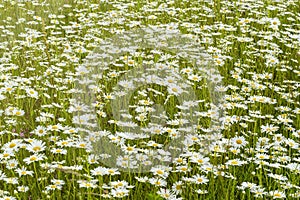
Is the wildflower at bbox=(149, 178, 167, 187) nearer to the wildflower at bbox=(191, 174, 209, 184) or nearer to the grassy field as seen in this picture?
the grassy field

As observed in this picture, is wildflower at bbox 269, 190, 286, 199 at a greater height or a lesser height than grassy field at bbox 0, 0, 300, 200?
lesser

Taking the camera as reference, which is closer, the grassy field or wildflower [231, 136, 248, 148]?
the grassy field

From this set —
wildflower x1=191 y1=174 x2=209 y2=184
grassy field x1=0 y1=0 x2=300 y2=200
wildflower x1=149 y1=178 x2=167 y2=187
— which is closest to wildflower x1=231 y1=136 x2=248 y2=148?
grassy field x1=0 y1=0 x2=300 y2=200

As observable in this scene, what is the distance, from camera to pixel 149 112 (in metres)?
3.33

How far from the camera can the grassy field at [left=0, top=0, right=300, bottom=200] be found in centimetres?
276

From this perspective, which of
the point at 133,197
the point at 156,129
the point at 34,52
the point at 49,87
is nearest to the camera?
the point at 133,197

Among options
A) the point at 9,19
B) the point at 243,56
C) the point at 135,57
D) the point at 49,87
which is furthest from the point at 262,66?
the point at 9,19

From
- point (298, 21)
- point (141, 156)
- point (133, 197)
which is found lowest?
point (133, 197)

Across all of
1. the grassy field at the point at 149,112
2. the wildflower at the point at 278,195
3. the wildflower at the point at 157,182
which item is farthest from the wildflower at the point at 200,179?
the wildflower at the point at 278,195

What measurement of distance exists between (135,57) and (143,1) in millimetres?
2079

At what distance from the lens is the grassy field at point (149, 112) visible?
2762 mm

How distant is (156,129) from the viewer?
3160 mm

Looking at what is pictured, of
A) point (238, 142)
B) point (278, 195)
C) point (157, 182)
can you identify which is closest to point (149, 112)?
point (238, 142)

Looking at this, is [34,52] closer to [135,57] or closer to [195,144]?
[135,57]
